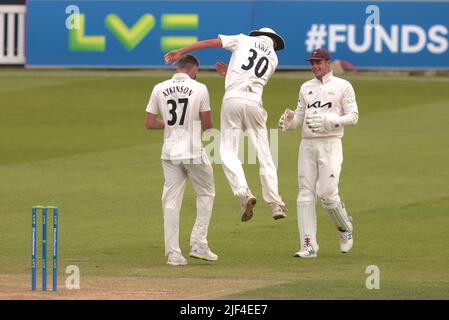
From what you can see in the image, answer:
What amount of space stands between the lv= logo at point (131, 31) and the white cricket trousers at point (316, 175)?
61.0ft

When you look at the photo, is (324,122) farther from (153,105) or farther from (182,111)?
(153,105)

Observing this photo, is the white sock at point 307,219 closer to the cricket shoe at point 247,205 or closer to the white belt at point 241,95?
the cricket shoe at point 247,205

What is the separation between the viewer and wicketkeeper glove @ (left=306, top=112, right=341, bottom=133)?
52.3 feet

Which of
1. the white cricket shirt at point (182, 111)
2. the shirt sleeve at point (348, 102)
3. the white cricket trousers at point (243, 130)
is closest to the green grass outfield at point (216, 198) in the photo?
the white cricket trousers at point (243, 130)

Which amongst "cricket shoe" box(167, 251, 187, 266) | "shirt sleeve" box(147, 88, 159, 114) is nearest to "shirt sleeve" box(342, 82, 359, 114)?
"shirt sleeve" box(147, 88, 159, 114)

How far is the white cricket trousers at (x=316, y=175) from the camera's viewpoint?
16266 mm

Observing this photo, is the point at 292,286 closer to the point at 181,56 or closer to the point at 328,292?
the point at 328,292

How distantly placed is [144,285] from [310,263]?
2831mm

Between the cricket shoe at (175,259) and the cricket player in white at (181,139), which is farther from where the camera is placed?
the cricket shoe at (175,259)

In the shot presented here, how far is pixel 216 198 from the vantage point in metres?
22.0

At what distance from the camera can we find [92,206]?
824 inches

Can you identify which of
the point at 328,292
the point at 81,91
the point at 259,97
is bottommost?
the point at 328,292

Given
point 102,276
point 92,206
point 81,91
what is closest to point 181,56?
point 102,276

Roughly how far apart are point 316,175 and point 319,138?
51 cm
